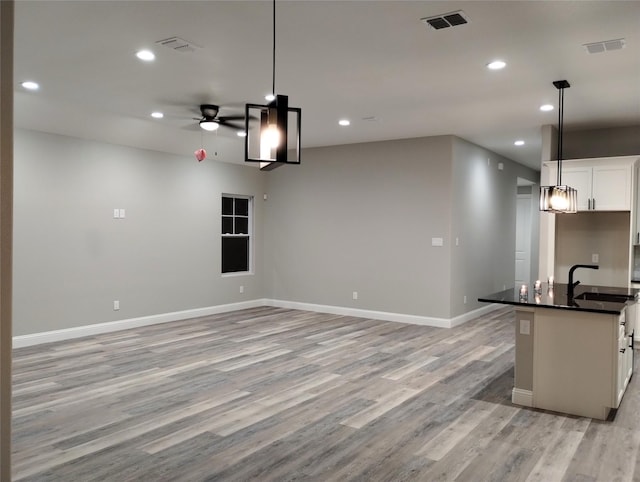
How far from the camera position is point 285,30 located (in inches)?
141

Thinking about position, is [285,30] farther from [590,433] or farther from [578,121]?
[578,121]

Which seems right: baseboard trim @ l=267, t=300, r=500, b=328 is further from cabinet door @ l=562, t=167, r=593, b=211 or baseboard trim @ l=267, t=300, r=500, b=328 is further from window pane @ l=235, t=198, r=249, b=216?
cabinet door @ l=562, t=167, r=593, b=211

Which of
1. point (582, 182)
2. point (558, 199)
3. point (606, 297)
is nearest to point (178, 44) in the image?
point (558, 199)

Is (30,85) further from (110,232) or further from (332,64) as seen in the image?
(332,64)

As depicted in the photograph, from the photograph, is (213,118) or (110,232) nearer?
(213,118)

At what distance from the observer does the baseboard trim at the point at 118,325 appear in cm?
622

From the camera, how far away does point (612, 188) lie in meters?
6.05

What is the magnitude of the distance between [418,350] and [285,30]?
400cm

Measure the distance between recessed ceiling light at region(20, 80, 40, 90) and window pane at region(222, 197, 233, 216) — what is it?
426 cm

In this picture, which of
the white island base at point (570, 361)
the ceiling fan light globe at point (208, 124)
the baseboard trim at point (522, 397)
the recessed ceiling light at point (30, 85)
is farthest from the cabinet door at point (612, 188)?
the recessed ceiling light at point (30, 85)

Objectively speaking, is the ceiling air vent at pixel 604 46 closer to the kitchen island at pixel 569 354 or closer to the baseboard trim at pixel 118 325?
the kitchen island at pixel 569 354

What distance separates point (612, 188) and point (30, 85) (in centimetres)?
656

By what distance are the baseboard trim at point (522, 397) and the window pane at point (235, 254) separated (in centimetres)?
595

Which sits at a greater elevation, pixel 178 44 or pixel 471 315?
pixel 178 44
